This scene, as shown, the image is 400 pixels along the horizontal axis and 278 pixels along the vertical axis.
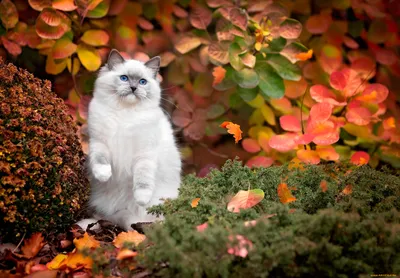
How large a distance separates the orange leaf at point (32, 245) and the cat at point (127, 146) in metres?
0.40

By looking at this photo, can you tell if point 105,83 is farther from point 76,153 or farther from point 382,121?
point 382,121

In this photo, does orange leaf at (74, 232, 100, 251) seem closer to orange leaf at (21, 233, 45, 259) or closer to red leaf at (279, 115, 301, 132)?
orange leaf at (21, 233, 45, 259)

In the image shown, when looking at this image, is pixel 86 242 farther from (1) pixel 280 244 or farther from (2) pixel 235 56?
(2) pixel 235 56

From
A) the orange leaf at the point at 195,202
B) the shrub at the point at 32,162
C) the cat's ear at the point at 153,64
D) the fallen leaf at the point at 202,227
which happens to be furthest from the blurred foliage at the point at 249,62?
the fallen leaf at the point at 202,227

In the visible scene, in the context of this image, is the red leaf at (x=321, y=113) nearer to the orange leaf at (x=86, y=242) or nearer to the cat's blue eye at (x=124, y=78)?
the cat's blue eye at (x=124, y=78)

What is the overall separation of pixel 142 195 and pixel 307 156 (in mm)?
1339

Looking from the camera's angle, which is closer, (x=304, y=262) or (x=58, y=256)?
(x=304, y=262)

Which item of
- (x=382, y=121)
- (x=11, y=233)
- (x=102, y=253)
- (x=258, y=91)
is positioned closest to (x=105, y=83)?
(x=11, y=233)

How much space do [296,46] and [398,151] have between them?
1.12 m

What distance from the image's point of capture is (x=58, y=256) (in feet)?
6.92

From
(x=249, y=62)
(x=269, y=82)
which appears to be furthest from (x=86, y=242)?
(x=269, y=82)

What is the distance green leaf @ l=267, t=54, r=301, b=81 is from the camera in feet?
11.0

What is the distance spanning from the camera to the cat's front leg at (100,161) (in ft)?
7.85

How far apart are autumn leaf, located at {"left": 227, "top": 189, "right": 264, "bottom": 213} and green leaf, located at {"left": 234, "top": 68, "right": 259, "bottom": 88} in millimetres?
1212
